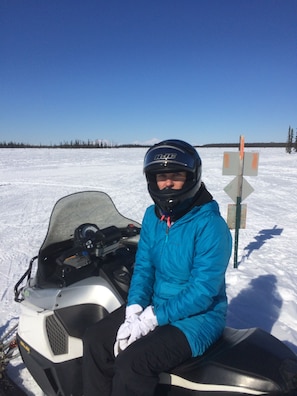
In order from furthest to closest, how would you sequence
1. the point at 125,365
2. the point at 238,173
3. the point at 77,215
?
the point at 238,173 < the point at 77,215 < the point at 125,365

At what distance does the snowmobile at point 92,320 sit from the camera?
5.70 feet

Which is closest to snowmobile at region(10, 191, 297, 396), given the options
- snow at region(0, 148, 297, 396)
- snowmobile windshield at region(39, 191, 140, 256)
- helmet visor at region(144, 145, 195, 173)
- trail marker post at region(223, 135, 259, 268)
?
snowmobile windshield at region(39, 191, 140, 256)

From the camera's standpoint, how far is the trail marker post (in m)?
5.38

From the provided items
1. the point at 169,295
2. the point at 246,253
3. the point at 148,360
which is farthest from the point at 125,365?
the point at 246,253

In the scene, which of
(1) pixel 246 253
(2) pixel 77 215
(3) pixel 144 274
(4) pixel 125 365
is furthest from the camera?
(1) pixel 246 253

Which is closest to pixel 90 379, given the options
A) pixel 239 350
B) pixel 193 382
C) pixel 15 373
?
pixel 193 382

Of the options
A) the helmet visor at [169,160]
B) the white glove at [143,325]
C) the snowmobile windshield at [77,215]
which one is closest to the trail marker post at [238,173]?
the snowmobile windshield at [77,215]

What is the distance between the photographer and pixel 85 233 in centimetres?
259

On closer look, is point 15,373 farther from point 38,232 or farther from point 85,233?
point 38,232

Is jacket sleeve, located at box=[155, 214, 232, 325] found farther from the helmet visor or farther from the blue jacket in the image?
the helmet visor

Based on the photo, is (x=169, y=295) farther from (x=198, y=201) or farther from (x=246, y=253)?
(x=246, y=253)

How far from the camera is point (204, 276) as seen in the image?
192cm

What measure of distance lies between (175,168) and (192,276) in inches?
26.0

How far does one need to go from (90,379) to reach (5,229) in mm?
6626
